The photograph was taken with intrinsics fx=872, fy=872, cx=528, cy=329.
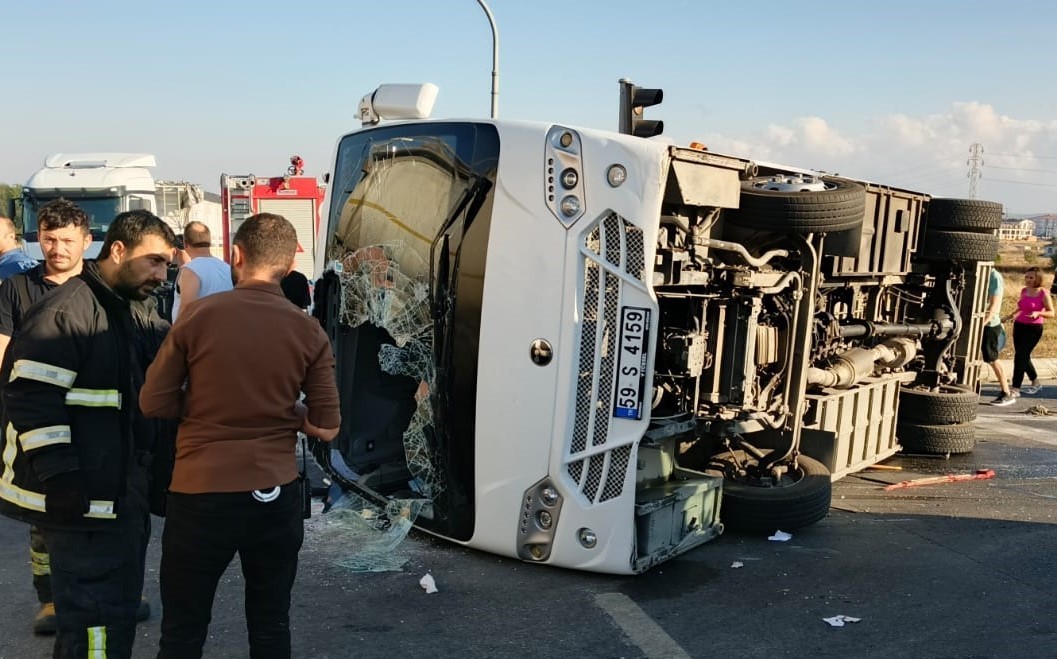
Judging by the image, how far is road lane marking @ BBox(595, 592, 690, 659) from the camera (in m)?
3.78

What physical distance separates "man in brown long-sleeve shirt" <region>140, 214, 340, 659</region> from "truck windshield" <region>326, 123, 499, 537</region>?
5.31 feet

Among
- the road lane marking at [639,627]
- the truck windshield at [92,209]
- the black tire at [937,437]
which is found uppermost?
the truck windshield at [92,209]

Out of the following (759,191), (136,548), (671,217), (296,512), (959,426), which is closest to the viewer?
Result: (296,512)

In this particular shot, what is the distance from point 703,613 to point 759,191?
2.52 m

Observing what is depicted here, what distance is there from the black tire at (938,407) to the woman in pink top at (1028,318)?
3.91m

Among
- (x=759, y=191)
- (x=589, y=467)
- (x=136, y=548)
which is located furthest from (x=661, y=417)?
(x=136, y=548)

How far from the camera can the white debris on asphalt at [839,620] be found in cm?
416

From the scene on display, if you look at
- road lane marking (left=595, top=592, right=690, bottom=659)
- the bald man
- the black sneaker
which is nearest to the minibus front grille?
road lane marking (left=595, top=592, right=690, bottom=659)

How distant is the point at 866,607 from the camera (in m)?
4.38

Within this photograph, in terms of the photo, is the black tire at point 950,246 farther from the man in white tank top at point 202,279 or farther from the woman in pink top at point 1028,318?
the man in white tank top at point 202,279

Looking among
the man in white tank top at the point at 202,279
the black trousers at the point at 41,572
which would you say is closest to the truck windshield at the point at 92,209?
the man in white tank top at the point at 202,279

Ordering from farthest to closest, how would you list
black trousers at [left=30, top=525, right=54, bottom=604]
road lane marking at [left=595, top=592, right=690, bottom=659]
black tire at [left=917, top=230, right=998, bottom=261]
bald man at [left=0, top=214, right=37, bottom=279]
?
black tire at [left=917, top=230, right=998, bottom=261] < bald man at [left=0, top=214, right=37, bottom=279] < black trousers at [left=30, top=525, right=54, bottom=604] < road lane marking at [left=595, top=592, right=690, bottom=659]

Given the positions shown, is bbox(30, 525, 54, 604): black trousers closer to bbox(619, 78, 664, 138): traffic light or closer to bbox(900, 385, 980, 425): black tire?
bbox(619, 78, 664, 138): traffic light

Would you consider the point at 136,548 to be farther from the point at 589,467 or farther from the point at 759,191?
the point at 759,191
